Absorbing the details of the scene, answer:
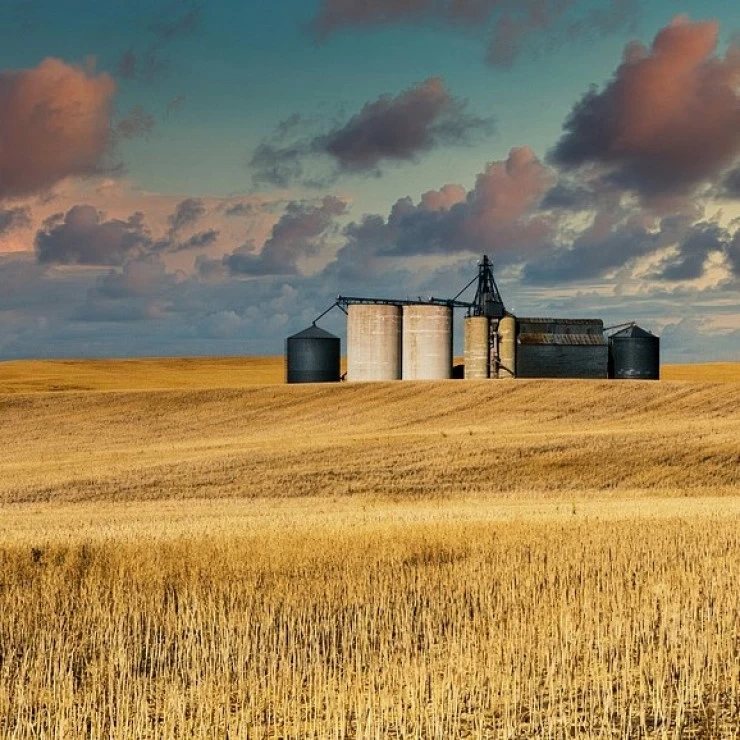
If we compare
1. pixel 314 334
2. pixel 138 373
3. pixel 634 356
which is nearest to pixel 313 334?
pixel 314 334

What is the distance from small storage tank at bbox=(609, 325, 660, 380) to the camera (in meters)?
83.8

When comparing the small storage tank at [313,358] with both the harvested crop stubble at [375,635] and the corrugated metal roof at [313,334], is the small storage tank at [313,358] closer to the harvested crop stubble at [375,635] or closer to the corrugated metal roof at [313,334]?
the corrugated metal roof at [313,334]

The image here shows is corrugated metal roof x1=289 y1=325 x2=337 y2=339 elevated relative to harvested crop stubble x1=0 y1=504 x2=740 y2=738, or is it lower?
elevated

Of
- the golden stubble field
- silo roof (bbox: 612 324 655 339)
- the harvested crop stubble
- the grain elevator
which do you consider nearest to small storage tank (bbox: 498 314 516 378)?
the grain elevator

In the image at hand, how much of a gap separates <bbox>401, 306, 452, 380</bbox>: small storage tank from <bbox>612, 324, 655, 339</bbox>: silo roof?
13415 mm

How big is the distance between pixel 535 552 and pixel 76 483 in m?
23.6

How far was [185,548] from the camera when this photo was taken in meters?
19.7

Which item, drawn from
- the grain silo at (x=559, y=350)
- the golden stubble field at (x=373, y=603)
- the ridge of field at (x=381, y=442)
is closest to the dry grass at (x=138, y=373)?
the grain silo at (x=559, y=350)

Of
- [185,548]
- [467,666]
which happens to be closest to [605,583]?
[467,666]

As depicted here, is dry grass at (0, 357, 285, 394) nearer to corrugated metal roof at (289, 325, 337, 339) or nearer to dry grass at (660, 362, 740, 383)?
corrugated metal roof at (289, 325, 337, 339)

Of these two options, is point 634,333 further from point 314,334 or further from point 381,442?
point 381,442

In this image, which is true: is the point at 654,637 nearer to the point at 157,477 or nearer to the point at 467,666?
the point at 467,666

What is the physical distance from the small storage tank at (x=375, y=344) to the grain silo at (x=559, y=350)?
968 centimetres

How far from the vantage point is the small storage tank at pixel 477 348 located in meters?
82.8
